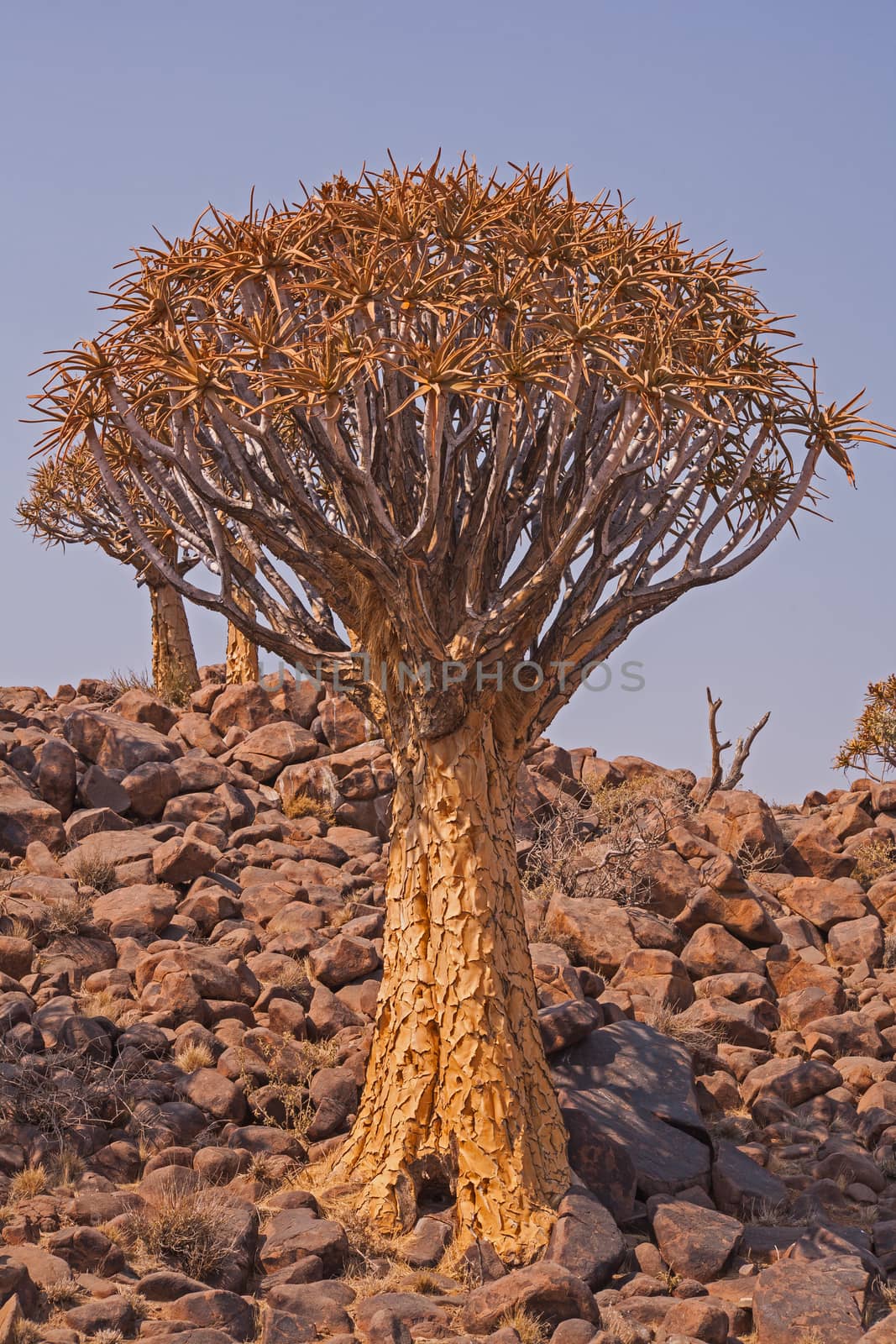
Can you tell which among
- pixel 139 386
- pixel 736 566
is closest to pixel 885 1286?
pixel 736 566

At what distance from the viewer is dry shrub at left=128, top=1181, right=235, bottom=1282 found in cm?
630

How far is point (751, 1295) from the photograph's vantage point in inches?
264

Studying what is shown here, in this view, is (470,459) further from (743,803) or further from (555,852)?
(743,803)

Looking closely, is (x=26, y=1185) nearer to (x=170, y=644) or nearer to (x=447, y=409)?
(x=447, y=409)

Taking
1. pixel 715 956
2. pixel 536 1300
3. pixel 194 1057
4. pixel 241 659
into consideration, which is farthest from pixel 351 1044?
pixel 241 659

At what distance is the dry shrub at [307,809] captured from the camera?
42.8 feet

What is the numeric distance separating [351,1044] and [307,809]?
4533mm

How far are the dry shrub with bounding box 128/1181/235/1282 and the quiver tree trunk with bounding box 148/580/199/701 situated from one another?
11.5 meters

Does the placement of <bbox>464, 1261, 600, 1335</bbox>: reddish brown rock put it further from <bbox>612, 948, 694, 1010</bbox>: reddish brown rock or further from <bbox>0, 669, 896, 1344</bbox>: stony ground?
<bbox>612, 948, 694, 1010</bbox>: reddish brown rock

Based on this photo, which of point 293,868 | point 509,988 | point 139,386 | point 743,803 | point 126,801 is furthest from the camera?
point 743,803

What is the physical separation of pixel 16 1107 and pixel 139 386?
462cm

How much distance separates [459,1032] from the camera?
701 centimetres

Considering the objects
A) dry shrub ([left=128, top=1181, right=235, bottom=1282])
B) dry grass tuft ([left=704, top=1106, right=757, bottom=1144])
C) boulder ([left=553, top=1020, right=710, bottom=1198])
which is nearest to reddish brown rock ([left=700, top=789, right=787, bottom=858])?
dry grass tuft ([left=704, top=1106, right=757, bottom=1144])

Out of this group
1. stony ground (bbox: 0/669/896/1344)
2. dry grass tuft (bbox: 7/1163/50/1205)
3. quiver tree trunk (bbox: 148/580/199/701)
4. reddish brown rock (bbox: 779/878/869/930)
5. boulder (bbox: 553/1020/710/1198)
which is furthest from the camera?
quiver tree trunk (bbox: 148/580/199/701)
